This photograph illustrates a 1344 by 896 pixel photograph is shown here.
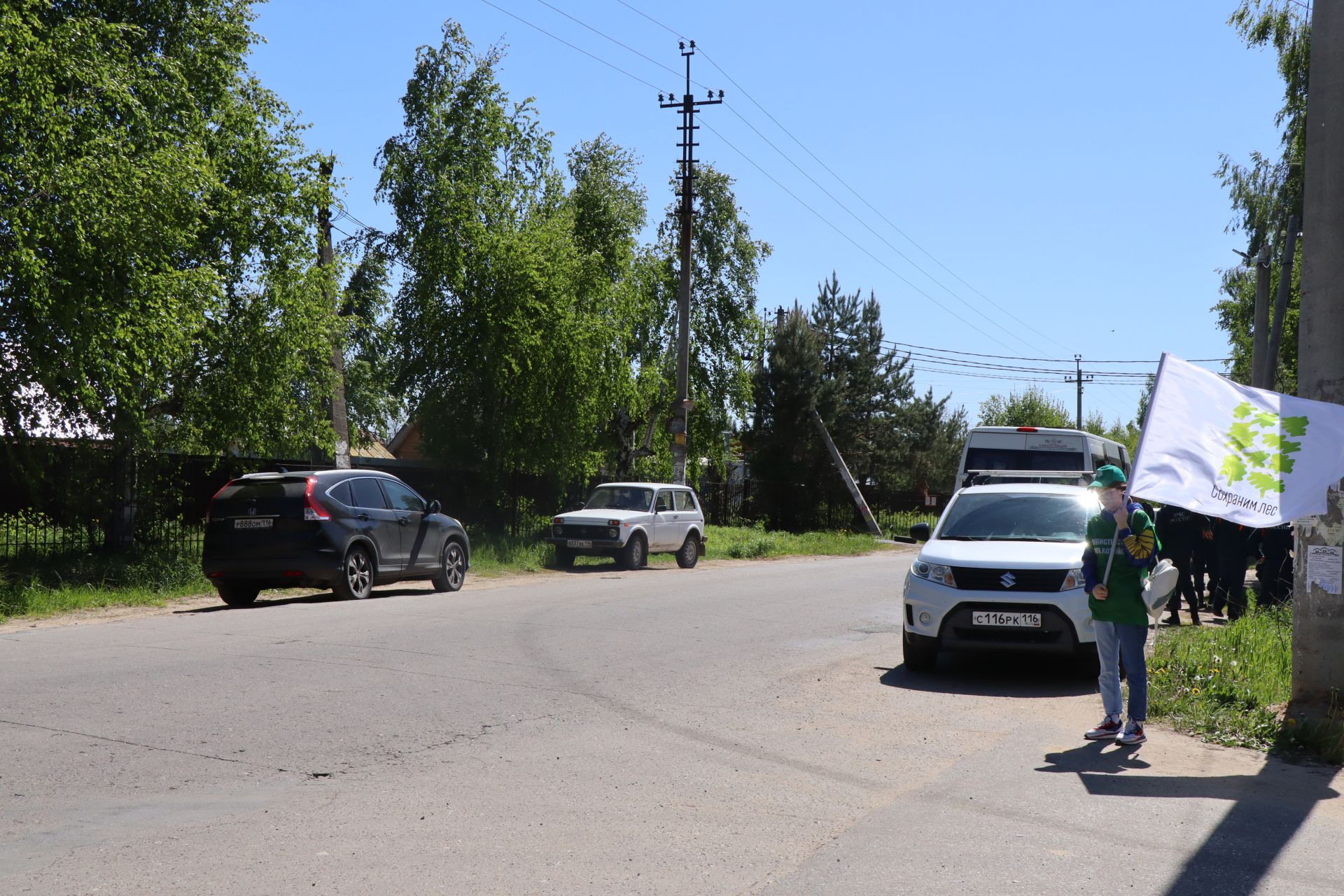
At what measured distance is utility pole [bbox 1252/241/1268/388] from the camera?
26281 millimetres

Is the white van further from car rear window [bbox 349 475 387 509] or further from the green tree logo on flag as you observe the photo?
the green tree logo on flag

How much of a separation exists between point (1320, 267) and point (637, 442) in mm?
37872

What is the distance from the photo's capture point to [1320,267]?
810 cm

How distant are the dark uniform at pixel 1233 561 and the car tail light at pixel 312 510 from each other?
34.3 feet

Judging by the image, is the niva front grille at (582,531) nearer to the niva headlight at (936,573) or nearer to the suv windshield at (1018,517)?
the suv windshield at (1018,517)

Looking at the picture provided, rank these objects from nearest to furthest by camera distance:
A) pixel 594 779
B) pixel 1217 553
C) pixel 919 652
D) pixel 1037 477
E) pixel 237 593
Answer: pixel 594 779, pixel 919 652, pixel 1217 553, pixel 237 593, pixel 1037 477

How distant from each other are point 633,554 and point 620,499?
1433 mm

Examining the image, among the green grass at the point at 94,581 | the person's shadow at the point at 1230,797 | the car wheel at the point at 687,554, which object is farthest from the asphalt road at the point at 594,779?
the car wheel at the point at 687,554

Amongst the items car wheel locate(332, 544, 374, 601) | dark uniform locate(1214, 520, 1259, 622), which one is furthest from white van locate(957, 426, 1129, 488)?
car wheel locate(332, 544, 374, 601)

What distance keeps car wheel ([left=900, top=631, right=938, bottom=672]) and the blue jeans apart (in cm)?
247

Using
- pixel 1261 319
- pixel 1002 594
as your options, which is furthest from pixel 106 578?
pixel 1261 319

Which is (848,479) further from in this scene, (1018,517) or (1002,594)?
(1002,594)

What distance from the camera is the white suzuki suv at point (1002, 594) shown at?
9789mm

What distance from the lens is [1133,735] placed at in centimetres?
755
